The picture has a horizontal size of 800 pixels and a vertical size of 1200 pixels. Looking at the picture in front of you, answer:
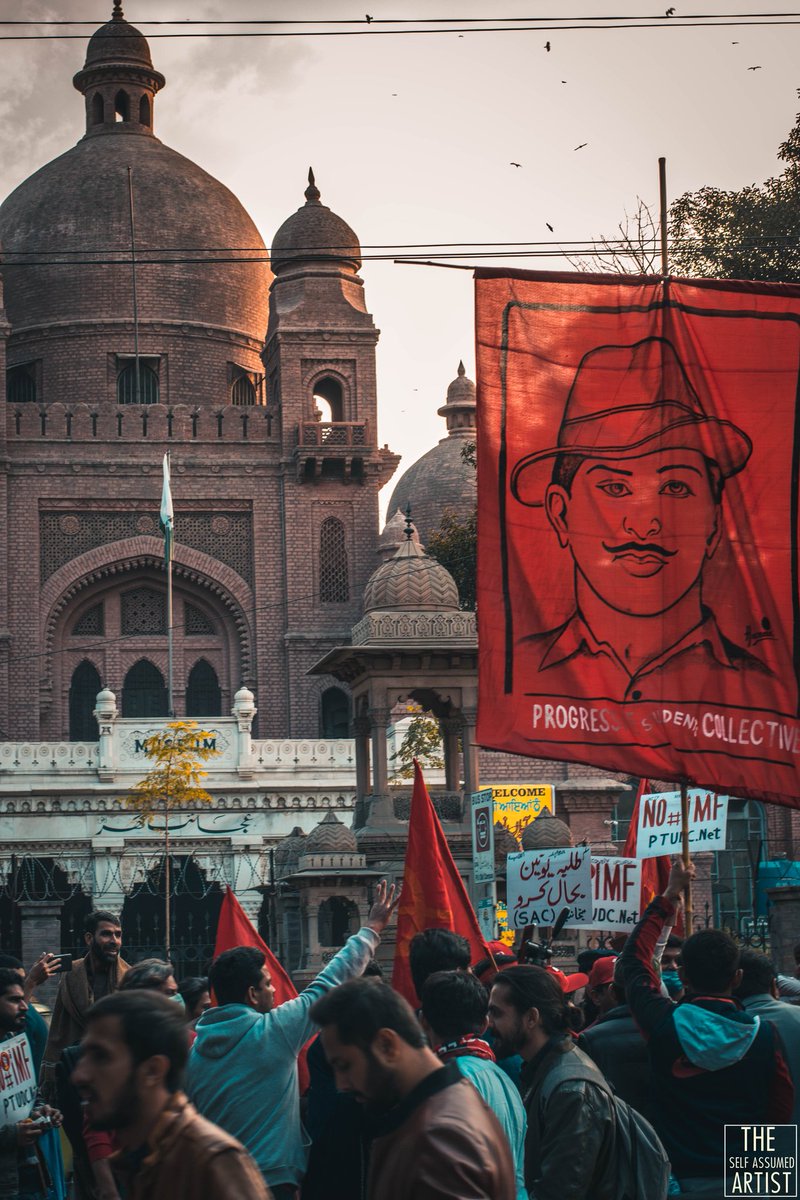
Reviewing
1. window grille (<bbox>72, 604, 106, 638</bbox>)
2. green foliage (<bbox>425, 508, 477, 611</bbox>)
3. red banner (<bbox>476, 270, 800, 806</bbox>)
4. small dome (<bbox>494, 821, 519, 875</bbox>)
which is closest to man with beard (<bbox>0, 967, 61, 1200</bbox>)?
red banner (<bbox>476, 270, 800, 806</bbox>)

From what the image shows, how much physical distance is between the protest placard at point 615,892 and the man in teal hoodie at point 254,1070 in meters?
5.03

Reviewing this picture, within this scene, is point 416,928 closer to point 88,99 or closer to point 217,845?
point 217,845

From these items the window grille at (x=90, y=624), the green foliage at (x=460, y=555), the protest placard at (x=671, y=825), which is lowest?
the protest placard at (x=671, y=825)

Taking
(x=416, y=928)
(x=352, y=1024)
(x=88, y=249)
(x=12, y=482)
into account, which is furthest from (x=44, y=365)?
(x=352, y=1024)

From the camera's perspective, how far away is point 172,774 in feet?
86.3

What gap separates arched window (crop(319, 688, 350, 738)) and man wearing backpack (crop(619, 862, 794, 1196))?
93.4 ft

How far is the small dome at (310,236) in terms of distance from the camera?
34844 mm

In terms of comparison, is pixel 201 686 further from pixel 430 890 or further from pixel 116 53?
pixel 430 890

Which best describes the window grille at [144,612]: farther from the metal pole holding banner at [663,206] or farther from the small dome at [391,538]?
the metal pole holding banner at [663,206]

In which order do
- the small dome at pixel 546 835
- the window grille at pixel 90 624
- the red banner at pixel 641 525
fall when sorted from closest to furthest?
the red banner at pixel 641 525 < the small dome at pixel 546 835 < the window grille at pixel 90 624

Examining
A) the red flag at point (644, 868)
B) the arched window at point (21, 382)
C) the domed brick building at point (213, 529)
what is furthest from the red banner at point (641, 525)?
the arched window at point (21, 382)

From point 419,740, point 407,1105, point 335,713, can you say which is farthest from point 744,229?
point 407,1105

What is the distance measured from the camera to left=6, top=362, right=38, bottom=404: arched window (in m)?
38.2

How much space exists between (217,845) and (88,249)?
47.0 ft
